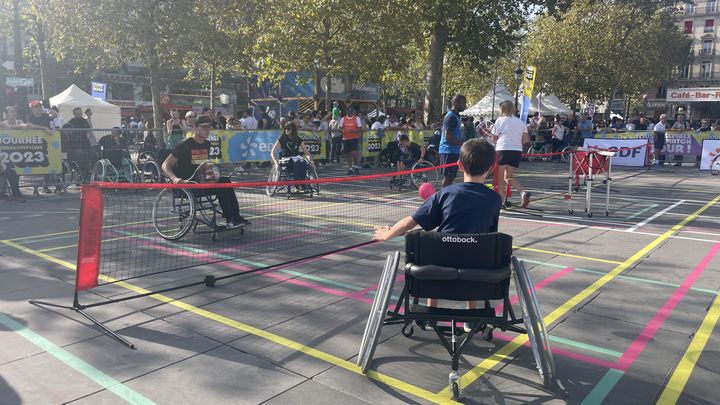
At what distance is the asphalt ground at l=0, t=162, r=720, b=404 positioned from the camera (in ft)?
11.4

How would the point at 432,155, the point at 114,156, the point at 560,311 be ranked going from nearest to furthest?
1. the point at 560,311
2. the point at 114,156
3. the point at 432,155

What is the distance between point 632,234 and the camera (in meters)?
8.45

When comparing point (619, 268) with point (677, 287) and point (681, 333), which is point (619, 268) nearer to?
point (677, 287)

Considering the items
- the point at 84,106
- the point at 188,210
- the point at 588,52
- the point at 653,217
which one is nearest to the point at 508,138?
the point at 653,217

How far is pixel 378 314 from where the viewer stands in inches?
141

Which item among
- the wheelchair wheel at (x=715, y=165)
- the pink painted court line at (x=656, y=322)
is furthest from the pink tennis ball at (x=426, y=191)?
the wheelchair wheel at (x=715, y=165)

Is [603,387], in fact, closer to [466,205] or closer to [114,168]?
[466,205]

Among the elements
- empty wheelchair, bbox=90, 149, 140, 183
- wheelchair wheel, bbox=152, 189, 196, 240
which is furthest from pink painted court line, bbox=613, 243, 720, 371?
empty wheelchair, bbox=90, 149, 140, 183

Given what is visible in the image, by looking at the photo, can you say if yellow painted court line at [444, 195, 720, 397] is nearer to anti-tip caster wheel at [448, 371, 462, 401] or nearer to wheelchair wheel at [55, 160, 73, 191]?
anti-tip caster wheel at [448, 371, 462, 401]

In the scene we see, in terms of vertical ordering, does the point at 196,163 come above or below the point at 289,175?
above

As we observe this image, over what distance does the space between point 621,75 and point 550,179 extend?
28956 mm

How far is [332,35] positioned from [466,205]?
20.4 meters

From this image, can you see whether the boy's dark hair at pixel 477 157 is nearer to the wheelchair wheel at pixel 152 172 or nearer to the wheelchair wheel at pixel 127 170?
the wheelchair wheel at pixel 152 172

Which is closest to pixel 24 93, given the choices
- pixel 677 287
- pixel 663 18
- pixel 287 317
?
pixel 287 317
